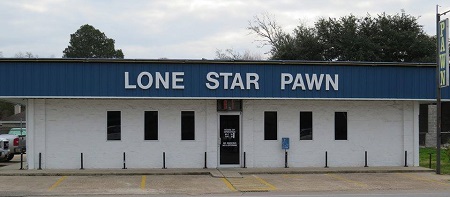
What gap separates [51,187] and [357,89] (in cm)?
1218

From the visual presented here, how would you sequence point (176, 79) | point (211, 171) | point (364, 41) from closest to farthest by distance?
point (211, 171) < point (176, 79) < point (364, 41)

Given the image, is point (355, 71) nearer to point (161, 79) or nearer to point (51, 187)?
point (161, 79)

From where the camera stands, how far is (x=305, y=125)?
24.1m

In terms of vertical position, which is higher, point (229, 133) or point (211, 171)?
point (229, 133)

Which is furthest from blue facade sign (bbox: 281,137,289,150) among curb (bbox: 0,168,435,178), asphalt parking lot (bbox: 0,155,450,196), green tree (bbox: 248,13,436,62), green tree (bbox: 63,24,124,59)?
green tree (bbox: 63,24,124,59)

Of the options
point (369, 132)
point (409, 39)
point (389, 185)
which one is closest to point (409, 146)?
point (369, 132)

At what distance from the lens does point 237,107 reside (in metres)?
23.6

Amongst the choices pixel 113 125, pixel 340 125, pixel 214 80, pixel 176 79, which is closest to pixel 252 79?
pixel 214 80

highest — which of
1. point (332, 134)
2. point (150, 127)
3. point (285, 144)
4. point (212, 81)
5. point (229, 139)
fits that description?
point (212, 81)

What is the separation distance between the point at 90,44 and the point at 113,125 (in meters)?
77.1

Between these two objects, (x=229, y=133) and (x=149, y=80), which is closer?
(x=149, y=80)

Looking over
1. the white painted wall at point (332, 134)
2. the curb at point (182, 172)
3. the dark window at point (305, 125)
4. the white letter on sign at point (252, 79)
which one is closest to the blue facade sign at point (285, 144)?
the white painted wall at point (332, 134)

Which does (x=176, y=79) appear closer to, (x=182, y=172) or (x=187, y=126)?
(x=187, y=126)

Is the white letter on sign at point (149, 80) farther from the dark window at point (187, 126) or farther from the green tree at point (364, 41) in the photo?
the green tree at point (364, 41)
